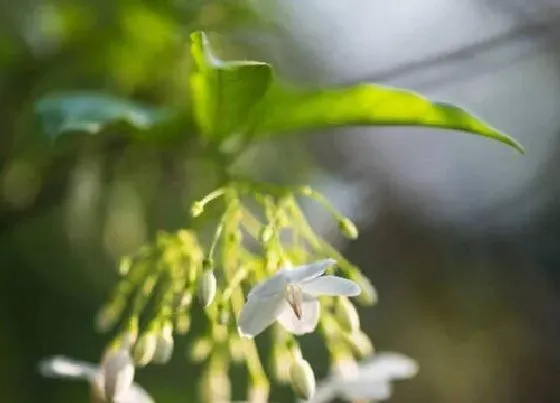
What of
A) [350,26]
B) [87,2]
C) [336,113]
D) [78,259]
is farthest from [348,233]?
[350,26]

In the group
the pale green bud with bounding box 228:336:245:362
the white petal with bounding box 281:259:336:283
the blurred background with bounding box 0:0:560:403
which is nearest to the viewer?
the white petal with bounding box 281:259:336:283

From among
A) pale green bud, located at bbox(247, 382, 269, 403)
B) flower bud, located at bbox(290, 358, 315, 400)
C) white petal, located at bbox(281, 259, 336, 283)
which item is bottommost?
flower bud, located at bbox(290, 358, 315, 400)

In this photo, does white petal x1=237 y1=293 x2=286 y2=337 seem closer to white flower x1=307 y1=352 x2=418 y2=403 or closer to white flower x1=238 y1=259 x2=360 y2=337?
white flower x1=238 y1=259 x2=360 y2=337

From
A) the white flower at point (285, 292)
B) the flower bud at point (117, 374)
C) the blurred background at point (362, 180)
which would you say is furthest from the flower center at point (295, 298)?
the blurred background at point (362, 180)

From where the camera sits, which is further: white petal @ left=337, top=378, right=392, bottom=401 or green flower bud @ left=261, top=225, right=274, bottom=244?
white petal @ left=337, top=378, right=392, bottom=401

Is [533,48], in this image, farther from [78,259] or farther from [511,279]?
[78,259]

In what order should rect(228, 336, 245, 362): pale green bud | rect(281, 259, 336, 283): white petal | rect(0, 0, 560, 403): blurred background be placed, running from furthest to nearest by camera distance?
rect(0, 0, 560, 403): blurred background < rect(228, 336, 245, 362): pale green bud < rect(281, 259, 336, 283): white petal

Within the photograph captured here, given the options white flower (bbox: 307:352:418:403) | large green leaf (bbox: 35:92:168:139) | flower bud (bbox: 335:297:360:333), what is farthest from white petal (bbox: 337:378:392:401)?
large green leaf (bbox: 35:92:168:139)

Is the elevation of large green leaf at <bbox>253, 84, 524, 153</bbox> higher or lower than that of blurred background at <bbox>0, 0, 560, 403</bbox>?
lower
